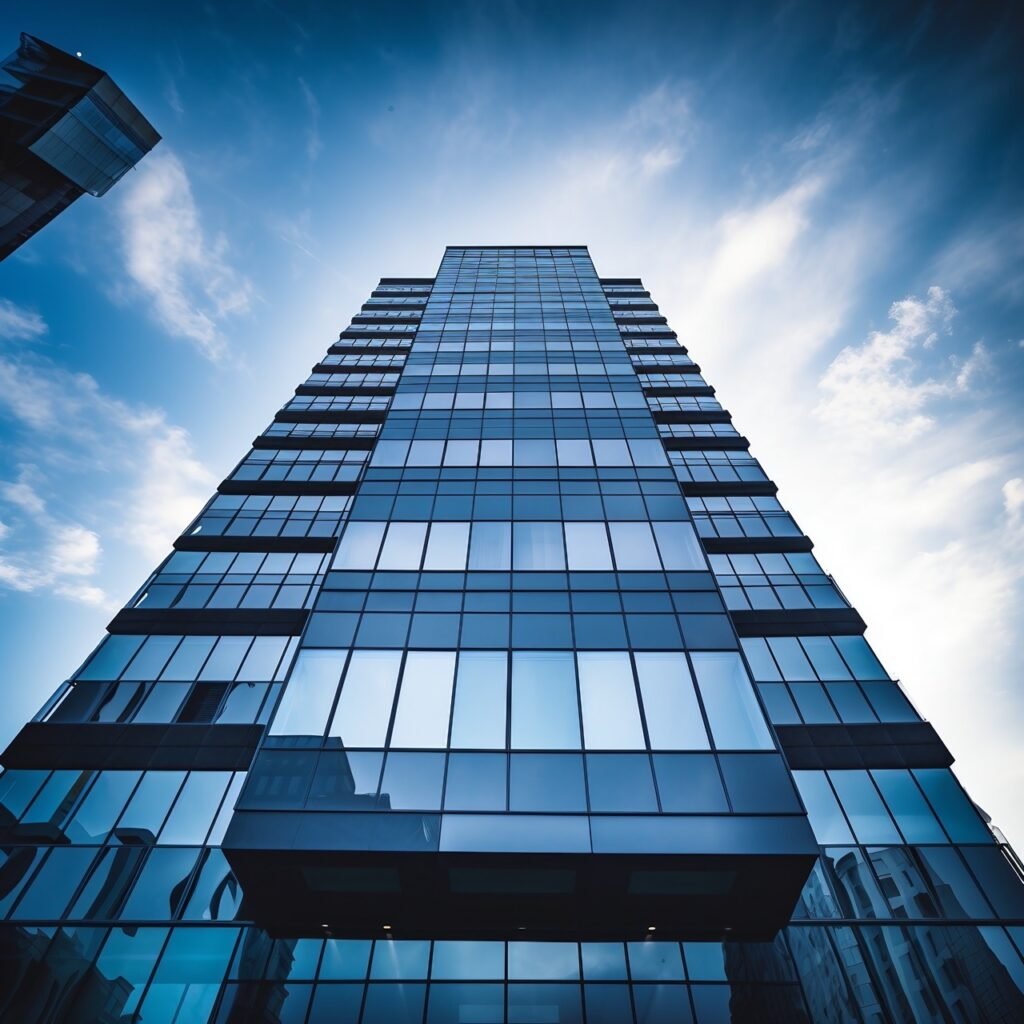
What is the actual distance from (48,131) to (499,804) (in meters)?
34.2

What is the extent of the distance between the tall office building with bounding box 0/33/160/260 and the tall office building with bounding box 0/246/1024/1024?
65.6 ft

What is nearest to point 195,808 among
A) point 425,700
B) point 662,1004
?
point 425,700

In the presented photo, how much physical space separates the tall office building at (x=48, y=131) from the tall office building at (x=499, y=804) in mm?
19996

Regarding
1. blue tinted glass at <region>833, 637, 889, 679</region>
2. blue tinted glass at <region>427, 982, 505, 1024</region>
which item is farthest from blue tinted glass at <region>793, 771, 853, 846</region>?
blue tinted glass at <region>427, 982, 505, 1024</region>

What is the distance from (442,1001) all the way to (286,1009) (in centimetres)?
336

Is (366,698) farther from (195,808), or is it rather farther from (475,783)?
(195,808)

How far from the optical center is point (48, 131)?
2488 centimetres

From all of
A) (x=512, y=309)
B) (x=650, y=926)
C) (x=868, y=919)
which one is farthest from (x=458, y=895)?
(x=512, y=309)

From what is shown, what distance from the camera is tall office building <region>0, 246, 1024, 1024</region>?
1109 centimetres

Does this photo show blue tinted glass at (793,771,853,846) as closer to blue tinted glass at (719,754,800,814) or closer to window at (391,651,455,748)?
blue tinted glass at (719,754,800,814)

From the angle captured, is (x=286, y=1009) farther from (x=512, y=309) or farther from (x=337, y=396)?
(x=512, y=309)

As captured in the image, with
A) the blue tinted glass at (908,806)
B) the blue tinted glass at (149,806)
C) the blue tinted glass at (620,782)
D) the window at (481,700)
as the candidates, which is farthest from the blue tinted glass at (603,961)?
the blue tinted glass at (149,806)

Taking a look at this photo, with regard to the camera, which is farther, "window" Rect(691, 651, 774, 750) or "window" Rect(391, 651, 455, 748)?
"window" Rect(391, 651, 455, 748)

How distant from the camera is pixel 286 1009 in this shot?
464 inches
